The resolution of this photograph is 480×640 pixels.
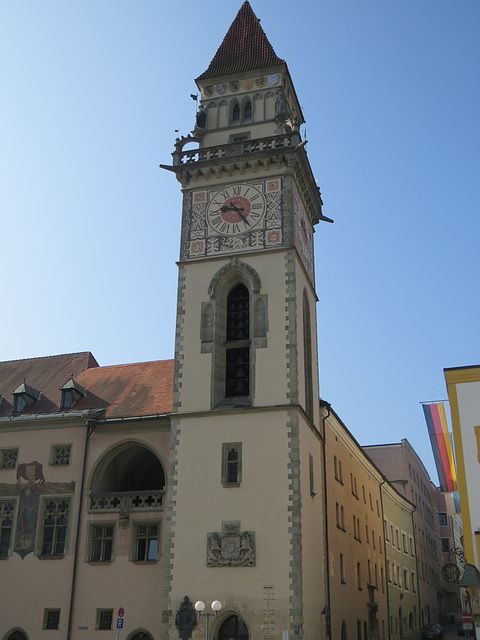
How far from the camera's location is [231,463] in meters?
24.9

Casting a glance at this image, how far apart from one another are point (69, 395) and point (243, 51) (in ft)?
58.8

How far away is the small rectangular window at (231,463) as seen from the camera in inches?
967

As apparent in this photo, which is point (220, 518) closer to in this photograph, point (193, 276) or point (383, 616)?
point (193, 276)

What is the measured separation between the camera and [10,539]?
27.7 meters

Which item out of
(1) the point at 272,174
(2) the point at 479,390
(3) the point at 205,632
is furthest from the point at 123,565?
(1) the point at 272,174

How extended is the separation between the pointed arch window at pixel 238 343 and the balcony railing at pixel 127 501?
182 inches

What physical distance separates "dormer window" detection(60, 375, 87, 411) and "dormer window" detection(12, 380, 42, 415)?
1.47 meters

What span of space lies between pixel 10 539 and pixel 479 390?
1800cm

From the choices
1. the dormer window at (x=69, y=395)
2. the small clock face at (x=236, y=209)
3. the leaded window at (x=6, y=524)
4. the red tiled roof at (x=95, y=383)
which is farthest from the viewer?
the dormer window at (x=69, y=395)

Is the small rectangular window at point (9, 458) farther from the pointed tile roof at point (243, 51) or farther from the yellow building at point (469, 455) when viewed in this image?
the pointed tile roof at point (243, 51)

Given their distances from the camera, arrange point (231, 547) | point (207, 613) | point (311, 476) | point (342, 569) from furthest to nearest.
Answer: point (342, 569) < point (311, 476) < point (231, 547) < point (207, 613)

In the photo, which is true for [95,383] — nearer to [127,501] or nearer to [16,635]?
[127,501]

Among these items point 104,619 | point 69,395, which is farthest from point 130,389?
point 104,619

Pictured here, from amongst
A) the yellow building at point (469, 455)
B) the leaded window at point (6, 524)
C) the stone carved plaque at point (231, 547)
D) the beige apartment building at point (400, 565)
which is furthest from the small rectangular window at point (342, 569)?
the leaded window at point (6, 524)
